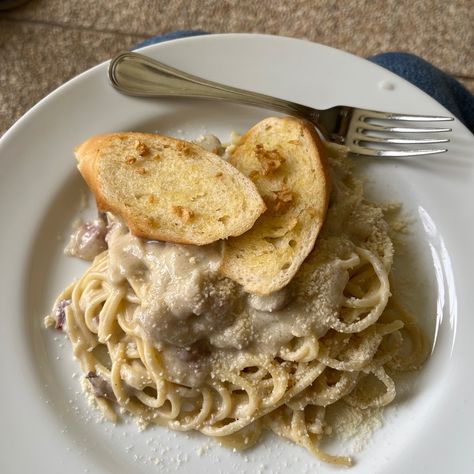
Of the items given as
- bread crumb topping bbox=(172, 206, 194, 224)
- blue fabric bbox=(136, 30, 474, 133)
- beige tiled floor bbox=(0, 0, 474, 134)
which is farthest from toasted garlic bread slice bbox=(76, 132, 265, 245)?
beige tiled floor bbox=(0, 0, 474, 134)

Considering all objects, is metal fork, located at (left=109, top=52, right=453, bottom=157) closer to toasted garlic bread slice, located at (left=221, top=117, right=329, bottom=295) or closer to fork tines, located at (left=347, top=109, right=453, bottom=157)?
fork tines, located at (left=347, top=109, right=453, bottom=157)

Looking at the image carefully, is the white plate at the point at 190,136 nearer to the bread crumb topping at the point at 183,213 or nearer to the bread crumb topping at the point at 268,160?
the bread crumb topping at the point at 268,160

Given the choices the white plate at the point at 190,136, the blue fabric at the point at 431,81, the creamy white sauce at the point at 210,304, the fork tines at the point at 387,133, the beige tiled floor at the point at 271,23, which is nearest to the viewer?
the creamy white sauce at the point at 210,304

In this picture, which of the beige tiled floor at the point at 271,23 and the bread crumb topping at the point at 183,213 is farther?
the beige tiled floor at the point at 271,23

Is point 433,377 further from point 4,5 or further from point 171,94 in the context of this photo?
point 4,5

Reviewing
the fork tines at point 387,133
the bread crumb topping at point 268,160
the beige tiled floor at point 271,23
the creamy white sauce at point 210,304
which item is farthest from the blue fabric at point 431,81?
the creamy white sauce at point 210,304

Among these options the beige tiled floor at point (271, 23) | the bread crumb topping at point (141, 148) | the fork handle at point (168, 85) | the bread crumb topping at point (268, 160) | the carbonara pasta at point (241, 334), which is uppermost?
the fork handle at point (168, 85)

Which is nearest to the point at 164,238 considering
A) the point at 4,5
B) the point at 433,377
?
the point at 433,377
